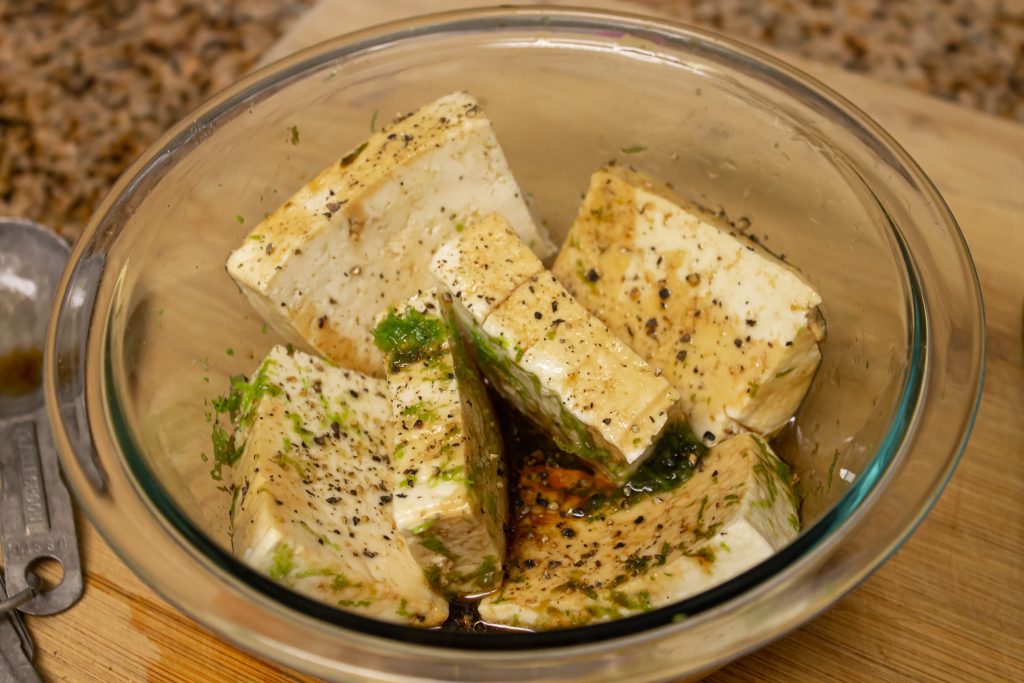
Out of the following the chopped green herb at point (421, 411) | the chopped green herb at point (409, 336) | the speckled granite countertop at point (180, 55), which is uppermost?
the speckled granite countertop at point (180, 55)

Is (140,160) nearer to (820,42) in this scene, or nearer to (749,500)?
(749,500)

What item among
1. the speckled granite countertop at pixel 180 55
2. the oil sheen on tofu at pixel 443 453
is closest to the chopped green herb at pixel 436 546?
the oil sheen on tofu at pixel 443 453

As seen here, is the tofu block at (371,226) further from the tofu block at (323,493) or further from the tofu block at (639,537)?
the tofu block at (639,537)

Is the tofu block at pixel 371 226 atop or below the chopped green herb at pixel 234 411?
atop

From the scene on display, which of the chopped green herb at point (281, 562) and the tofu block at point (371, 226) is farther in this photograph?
the tofu block at point (371, 226)

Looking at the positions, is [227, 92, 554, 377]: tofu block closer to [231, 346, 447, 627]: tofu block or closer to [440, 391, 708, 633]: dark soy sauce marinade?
[231, 346, 447, 627]: tofu block

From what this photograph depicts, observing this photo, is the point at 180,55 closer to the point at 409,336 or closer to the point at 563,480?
the point at 409,336

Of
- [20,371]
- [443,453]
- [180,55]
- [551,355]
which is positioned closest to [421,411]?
[443,453]

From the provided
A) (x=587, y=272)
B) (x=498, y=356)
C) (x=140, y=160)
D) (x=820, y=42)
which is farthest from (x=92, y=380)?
(x=820, y=42)

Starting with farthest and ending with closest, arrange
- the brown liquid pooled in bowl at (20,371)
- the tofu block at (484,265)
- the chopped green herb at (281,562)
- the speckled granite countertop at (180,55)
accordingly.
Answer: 1. the speckled granite countertop at (180,55)
2. the brown liquid pooled in bowl at (20,371)
3. the tofu block at (484,265)
4. the chopped green herb at (281,562)
